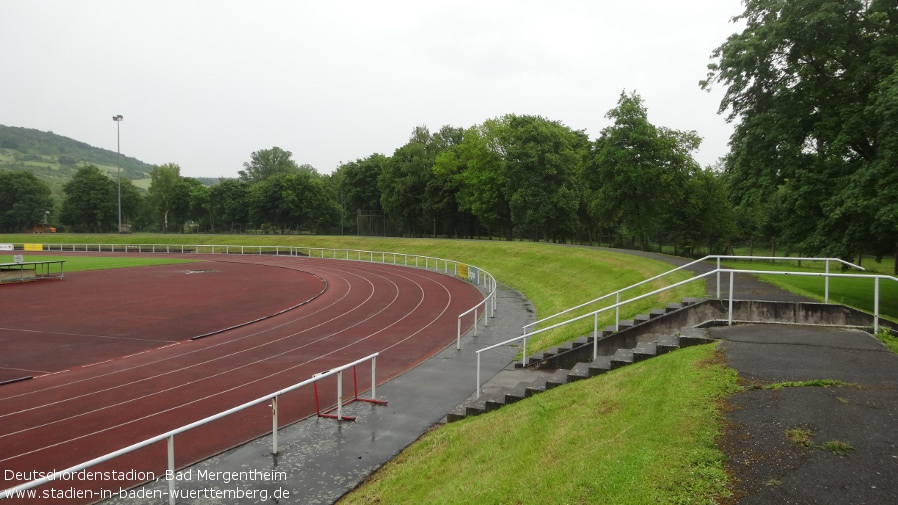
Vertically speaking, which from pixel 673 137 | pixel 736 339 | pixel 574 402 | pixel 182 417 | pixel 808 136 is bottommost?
pixel 182 417

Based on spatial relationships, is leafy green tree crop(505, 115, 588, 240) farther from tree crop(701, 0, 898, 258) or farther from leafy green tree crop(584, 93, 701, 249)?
tree crop(701, 0, 898, 258)

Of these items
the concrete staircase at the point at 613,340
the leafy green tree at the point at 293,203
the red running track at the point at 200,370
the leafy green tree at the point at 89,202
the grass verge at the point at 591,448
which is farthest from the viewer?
the leafy green tree at the point at 89,202

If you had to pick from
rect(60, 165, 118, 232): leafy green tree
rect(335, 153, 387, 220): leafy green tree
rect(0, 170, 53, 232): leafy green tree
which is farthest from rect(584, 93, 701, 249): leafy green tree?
rect(0, 170, 53, 232): leafy green tree

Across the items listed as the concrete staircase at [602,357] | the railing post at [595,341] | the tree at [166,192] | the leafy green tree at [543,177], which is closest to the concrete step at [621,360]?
the concrete staircase at [602,357]

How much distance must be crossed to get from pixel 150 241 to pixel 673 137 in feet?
218

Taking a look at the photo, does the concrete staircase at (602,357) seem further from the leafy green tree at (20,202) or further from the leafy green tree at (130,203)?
the leafy green tree at (20,202)

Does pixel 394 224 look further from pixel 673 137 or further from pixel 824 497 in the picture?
pixel 824 497

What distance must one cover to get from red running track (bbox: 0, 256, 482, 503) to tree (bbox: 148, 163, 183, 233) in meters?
75.8

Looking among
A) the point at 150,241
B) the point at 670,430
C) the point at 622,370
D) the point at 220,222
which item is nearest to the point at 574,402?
the point at 622,370

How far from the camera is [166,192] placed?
4168 inches

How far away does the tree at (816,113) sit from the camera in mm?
17188

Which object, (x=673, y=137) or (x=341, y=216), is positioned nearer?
(x=673, y=137)

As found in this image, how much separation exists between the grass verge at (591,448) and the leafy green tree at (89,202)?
11160 centimetres

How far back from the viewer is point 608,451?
6164mm
